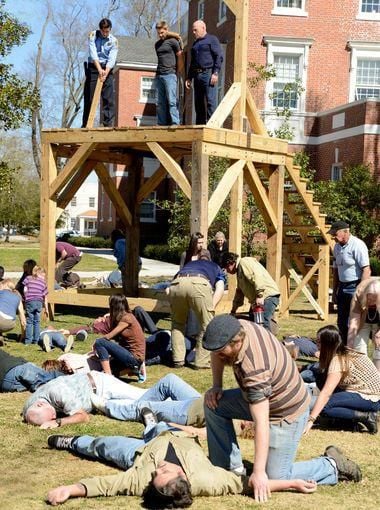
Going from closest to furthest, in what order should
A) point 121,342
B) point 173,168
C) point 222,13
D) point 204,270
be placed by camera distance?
point 121,342 < point 204,270 < point 173,168 < point 222,13

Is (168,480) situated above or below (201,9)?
below

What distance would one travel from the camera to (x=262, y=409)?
524cm

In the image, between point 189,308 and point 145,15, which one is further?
point 145,15

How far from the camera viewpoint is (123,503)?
5.49 metres

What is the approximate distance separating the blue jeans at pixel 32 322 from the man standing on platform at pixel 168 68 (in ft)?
13.7

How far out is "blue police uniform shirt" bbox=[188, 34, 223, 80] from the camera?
13.5 metres

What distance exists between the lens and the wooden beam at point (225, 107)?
518 inches

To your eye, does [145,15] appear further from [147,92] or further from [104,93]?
[104,93]

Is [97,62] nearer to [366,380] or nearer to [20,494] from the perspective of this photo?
[366,380]

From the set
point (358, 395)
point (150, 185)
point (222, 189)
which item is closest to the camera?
point (358, 395)

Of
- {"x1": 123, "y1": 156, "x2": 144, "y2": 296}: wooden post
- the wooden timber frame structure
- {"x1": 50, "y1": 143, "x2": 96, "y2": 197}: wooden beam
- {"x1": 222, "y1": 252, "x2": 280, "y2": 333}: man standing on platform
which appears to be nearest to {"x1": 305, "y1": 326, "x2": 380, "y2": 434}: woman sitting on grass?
{"x1": 222, "y1": 252, "x2": 280, "y2": 333}: man standing on platform

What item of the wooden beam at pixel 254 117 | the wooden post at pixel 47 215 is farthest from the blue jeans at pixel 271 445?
the wooden post at pixel 47 215

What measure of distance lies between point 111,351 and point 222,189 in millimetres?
4978

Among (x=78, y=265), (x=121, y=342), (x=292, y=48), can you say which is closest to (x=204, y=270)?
(x=121, y=342)
